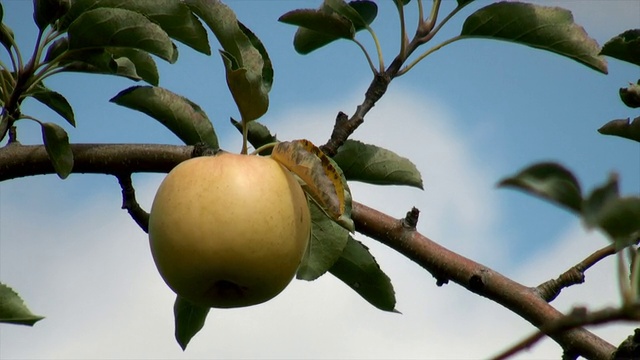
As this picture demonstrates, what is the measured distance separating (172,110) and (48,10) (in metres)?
0.43

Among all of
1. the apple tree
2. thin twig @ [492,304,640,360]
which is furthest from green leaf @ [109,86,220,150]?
thin twig @ [492,304,640,360]

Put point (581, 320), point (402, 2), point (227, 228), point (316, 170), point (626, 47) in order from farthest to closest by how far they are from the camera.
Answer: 1. point (402, 2)
2. point (626, 47)
3. point (316, 170)
4. point (227, 228)
5. point (581, 320)

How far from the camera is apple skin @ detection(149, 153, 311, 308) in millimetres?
1567

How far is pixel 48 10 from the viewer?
7.15 feet

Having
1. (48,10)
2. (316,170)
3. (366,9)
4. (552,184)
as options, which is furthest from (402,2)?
(552,184)

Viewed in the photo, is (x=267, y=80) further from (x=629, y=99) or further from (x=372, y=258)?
(x=629, y=99)

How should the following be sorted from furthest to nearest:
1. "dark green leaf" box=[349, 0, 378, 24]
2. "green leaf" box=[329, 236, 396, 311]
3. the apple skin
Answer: "dark green leaf" box=[349, 0, 378, 24] < "green leaf" box=[329, 236, 396, 311] < the apple skin

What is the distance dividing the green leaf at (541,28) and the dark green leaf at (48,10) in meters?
1.03

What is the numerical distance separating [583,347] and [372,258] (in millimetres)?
604

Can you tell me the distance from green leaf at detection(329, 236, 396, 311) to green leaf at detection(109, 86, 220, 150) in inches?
17.1

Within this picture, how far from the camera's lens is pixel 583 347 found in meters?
1.78

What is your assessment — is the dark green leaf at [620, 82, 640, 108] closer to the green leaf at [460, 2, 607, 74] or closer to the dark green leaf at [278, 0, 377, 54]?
the green leaf at [460, 2, 607, 74]

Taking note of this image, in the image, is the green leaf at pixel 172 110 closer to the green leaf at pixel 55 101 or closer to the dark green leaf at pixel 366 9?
the green leaf at pixel 55 101

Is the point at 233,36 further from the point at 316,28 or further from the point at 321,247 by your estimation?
the point at 321,247
